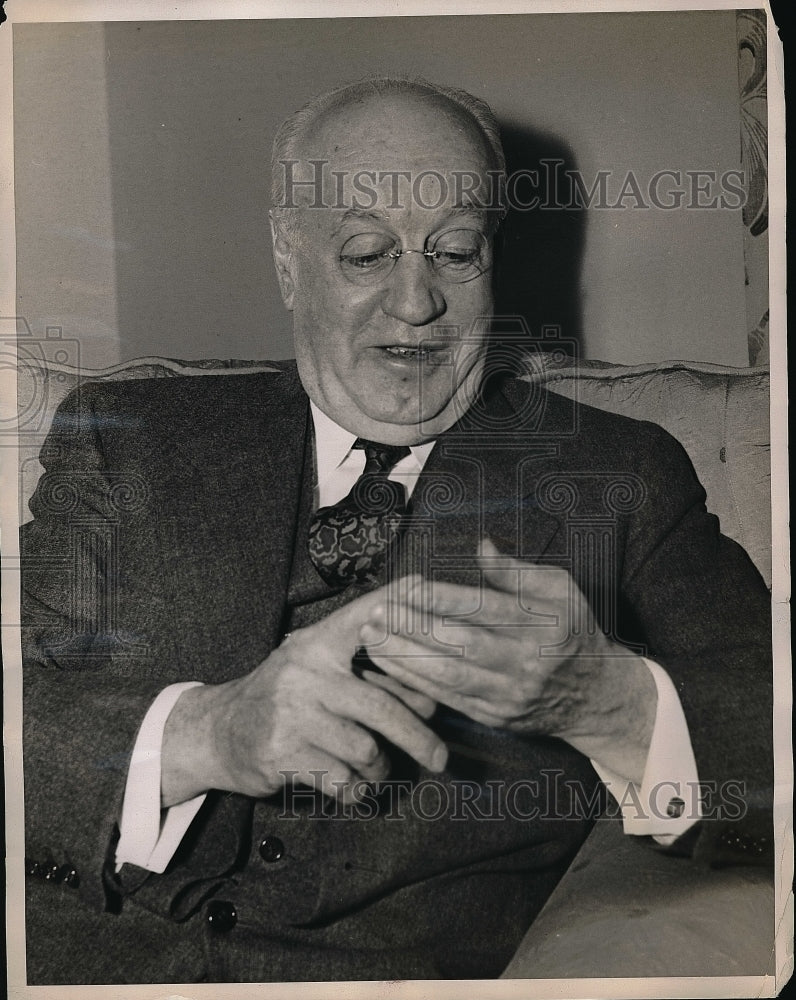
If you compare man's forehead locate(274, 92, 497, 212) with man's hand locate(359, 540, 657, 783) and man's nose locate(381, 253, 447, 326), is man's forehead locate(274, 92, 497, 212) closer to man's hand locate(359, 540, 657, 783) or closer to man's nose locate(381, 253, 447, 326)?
man's nose locate(381, 253, 447, 326)

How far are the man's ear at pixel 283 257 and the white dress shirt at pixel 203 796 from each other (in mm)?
217

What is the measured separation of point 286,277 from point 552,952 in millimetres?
1380

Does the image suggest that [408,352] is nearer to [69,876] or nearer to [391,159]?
[391,159]

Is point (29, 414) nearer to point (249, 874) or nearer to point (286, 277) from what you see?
point (286, 277)

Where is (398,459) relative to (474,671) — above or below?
above

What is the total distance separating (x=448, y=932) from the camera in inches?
75.7

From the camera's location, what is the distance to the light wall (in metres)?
1.96

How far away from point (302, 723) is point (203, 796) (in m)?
0.25

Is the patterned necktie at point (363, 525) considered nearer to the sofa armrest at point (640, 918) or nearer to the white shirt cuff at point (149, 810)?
the white shirt cuff at point (149, 810)

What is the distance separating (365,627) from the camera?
1844 millimetres

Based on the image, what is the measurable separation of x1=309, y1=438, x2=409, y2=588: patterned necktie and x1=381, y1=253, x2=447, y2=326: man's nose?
244 millimetres

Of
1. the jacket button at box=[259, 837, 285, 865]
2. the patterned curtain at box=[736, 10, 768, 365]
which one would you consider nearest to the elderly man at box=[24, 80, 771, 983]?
the jacket button at box=[259, 837, 285, 865]

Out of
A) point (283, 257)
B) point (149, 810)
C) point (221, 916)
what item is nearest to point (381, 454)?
point (283, 257)

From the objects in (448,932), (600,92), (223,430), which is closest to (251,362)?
(223,430)
